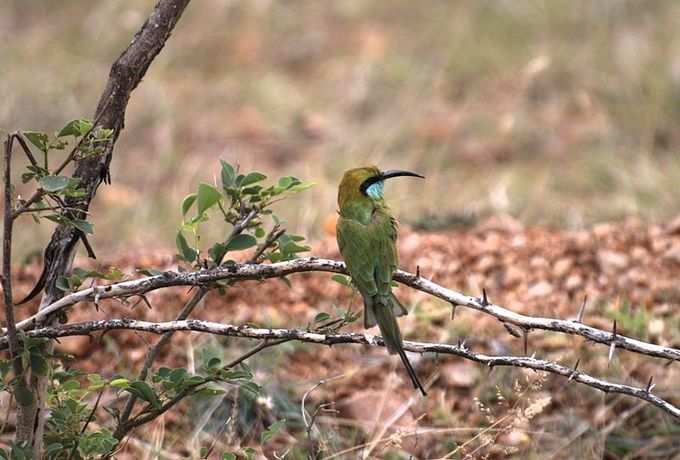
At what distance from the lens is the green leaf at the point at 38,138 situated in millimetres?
2434

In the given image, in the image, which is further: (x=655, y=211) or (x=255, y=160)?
(x=255, y=160)

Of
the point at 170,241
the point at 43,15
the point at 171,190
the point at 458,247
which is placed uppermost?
the point at 43,15

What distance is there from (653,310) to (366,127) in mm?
4016

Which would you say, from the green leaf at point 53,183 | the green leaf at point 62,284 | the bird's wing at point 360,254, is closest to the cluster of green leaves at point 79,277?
the green leaf at point 62,284

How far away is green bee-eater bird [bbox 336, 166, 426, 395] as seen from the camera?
2846mm

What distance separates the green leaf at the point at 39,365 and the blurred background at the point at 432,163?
898 millimetres

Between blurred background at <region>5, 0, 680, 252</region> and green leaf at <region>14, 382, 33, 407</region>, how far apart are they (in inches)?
124

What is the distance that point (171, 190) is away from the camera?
7387 millimetres

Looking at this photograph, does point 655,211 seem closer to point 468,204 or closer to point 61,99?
point 468,204

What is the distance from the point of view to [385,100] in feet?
27.7

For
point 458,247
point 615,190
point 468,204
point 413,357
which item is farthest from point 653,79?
point 413,357

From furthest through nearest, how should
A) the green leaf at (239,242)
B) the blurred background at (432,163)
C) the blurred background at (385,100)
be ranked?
the blurred background at (385,100) → the blurred background at (432,163) → the green leaf at (239,242)

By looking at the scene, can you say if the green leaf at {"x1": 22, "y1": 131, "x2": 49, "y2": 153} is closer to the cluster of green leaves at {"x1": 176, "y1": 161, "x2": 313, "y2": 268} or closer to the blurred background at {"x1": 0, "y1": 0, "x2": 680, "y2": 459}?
the cluster of green leaves at {"x1": 176, "y1": 161, "x2": 313, "y2": 268}

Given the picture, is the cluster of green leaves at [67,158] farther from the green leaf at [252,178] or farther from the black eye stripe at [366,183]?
the black eye stripe at [366,183]
